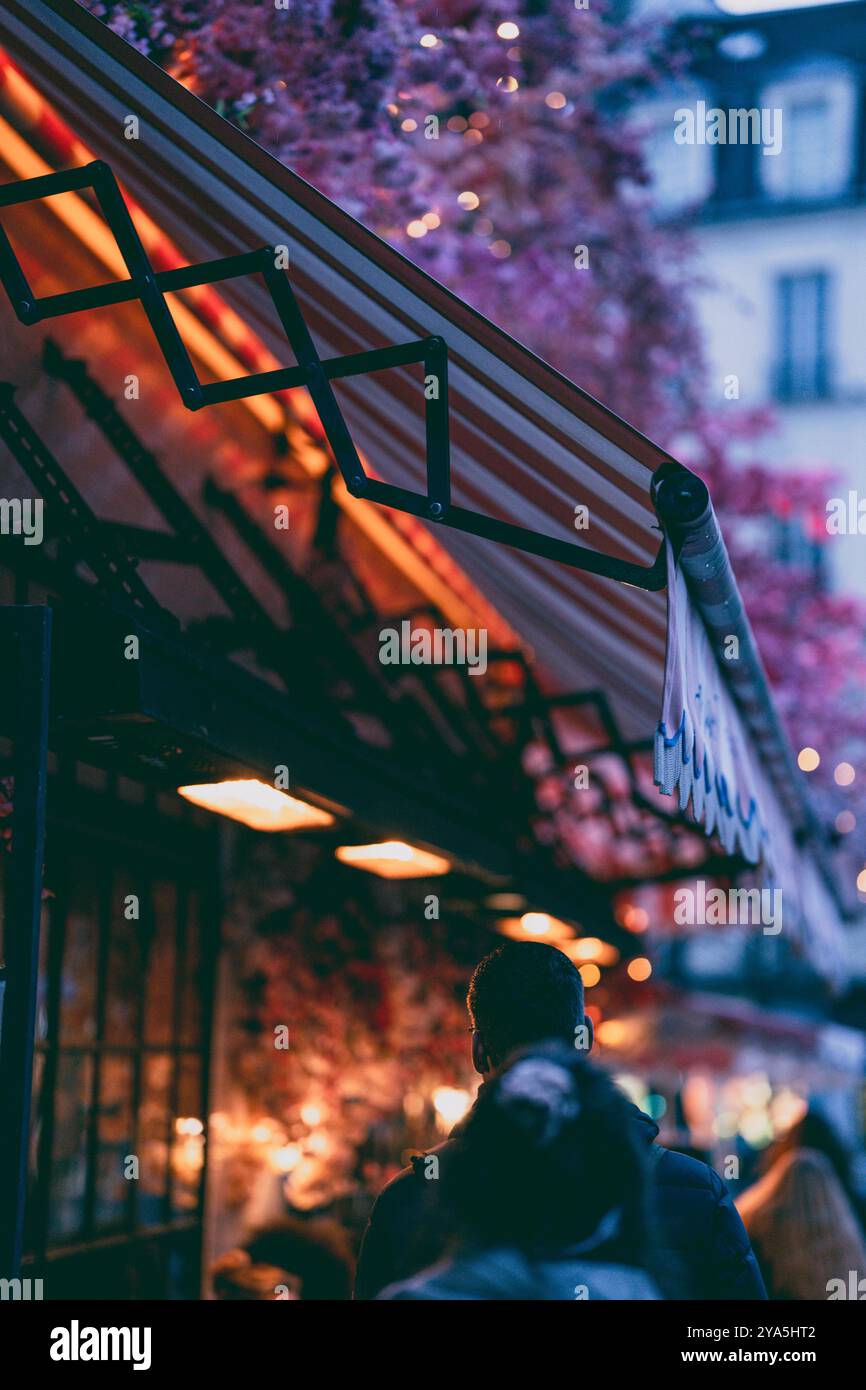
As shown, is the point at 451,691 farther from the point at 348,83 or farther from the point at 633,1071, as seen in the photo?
the point at 633,1071

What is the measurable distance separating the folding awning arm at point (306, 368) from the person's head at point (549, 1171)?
149 centimetres

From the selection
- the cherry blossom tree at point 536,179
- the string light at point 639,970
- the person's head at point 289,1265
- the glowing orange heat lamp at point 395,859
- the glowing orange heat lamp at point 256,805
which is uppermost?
the cherry blossom tree at point 536,179

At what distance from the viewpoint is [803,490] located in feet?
55.8

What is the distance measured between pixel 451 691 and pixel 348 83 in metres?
3.82

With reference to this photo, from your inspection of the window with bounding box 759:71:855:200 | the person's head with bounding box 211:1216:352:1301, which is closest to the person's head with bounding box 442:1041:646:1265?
the person's head with bounding box 211:1216:352:1301

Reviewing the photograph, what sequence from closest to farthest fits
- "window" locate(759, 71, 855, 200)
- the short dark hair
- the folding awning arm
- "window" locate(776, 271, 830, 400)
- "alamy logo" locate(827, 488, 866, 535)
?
the short dark hair < the folding awning arm < "alamy logo" locate(827, 488, 866, 535) < "window" locate(776, 271, 830, 400) < "window" locate(759, 71, 855, 200)

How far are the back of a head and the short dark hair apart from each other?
4850mm

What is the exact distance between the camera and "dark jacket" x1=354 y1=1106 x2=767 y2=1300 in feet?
8.95

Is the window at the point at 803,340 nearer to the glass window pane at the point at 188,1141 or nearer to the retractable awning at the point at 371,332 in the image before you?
the glass window pane at the point at 188,1141

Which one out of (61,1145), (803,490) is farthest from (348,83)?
(803,490)

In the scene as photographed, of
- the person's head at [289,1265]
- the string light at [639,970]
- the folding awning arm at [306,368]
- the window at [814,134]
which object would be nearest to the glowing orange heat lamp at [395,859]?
the person's head at [289,1265]

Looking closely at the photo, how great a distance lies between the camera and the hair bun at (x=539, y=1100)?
2.27 metres
